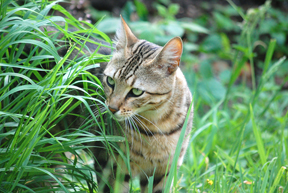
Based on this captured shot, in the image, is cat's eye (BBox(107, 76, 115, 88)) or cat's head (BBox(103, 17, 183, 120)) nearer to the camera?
cat's head (BBox(103, 17, 183, 120))

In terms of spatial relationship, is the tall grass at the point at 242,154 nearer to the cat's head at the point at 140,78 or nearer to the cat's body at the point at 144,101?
the cat's body at the point at 144,101

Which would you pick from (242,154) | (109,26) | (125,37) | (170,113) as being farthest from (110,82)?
(109,26)

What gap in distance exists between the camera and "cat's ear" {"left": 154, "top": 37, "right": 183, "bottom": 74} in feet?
5.83

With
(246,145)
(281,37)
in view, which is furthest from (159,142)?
(281,37)

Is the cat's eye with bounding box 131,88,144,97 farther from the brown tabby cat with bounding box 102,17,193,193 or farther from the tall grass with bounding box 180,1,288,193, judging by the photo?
the tall grass with bounding box 180,1,288,193

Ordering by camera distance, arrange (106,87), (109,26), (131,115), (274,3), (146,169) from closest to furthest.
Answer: (131,115)
(106,87)
(146,169)
(109,26)
(274,3)

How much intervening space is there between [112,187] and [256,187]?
942 millimetres

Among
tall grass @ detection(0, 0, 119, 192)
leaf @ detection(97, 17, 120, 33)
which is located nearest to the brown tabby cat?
tall grass @ detection(0, 0, 119, 192)

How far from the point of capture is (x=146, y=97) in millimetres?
1813

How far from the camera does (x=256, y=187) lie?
190 centimetres

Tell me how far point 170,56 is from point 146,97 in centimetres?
29

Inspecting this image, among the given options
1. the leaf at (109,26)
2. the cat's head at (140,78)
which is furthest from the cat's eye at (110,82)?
the leaf at (109,26)

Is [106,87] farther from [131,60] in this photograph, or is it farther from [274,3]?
[274,3]

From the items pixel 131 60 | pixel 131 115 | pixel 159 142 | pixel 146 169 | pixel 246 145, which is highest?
pixel 131 60
